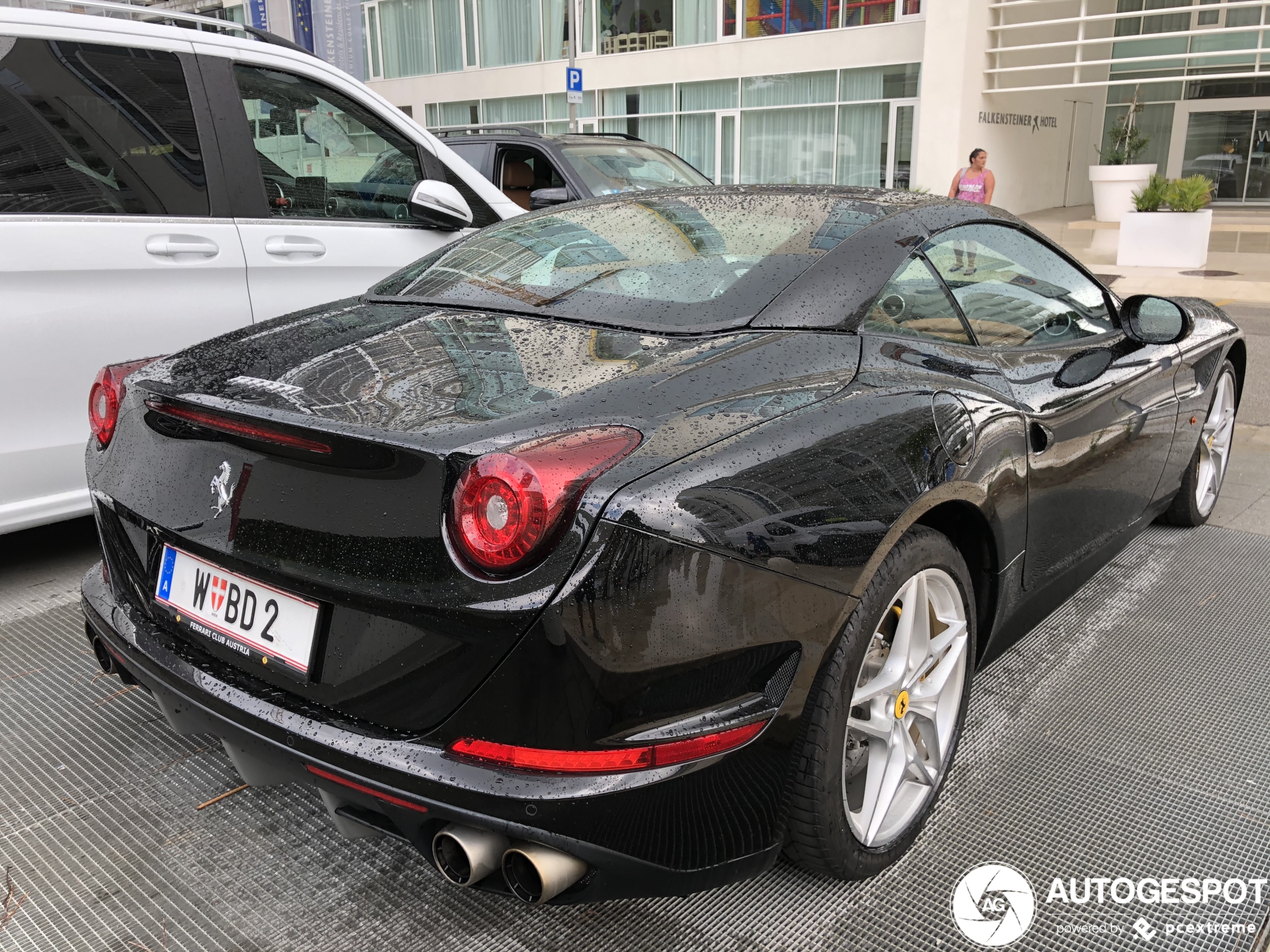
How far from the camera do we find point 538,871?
5.33 ft

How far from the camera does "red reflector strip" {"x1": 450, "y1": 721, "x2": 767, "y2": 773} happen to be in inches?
64.0

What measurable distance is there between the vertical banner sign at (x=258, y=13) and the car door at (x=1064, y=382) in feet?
86.5

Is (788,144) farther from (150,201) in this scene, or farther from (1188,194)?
(150,201)

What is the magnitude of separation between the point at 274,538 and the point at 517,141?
7.34 metres

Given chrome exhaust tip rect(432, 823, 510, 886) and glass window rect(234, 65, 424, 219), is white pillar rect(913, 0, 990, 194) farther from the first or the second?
chrome exhaust tip rect(432, 823, 510, 886)

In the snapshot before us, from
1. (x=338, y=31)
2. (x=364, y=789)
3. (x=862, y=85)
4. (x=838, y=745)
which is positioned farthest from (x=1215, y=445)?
(x=338, y=31)

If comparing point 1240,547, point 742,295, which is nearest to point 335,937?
point 742,295

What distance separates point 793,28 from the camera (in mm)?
22391

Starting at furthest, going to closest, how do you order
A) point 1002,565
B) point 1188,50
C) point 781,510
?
point 1188,50
point 1002,565
point 781,510

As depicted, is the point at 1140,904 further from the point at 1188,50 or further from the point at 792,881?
the point at 1188,50

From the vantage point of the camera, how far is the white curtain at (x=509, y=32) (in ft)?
90.9

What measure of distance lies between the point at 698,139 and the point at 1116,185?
9.30 metres

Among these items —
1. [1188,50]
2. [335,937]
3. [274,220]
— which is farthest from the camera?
[1188,50]

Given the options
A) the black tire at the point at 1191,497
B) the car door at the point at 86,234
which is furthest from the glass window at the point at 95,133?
the black tire at the point at 1191,497
